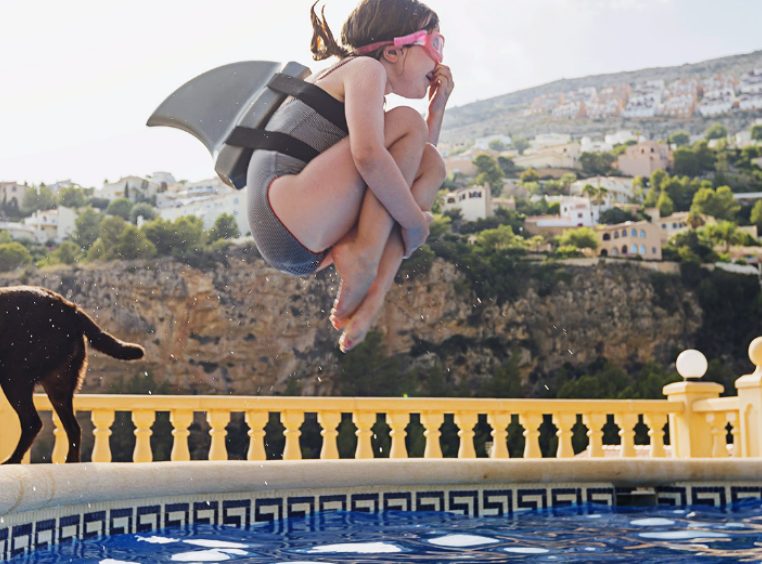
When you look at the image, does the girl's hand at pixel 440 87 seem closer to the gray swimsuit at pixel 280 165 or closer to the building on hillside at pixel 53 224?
the gray swimsuit at pixel 280 165

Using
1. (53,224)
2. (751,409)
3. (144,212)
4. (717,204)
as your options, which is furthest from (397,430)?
(717,204)

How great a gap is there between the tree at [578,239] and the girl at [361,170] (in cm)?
8465

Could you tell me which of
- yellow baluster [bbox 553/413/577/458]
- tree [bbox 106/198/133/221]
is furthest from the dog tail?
tree [bbox 106/198/133/221]

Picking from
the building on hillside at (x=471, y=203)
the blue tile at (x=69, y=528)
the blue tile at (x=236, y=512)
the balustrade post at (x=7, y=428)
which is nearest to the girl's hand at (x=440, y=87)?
the blue tile at (x=69, y=528)

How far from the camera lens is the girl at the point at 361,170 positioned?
1598mm

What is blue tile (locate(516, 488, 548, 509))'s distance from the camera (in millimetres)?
5598

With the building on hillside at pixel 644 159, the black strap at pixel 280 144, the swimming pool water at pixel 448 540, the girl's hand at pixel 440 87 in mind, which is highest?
the building on hillside at pixel 644 159

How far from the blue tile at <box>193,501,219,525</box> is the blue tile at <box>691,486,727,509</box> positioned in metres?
2.98

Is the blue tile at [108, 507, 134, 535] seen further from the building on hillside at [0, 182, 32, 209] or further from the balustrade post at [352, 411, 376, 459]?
the building on hillside at [0, 182, 32, 209]

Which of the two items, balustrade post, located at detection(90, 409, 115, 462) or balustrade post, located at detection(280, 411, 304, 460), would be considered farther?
balustrade post, located at detection(280, 411, 304, 460)

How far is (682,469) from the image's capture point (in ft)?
19.3

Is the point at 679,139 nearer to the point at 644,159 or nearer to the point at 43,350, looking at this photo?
the point at 644,159

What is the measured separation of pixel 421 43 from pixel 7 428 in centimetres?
510

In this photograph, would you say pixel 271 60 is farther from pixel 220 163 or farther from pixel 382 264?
pixel 382 264
